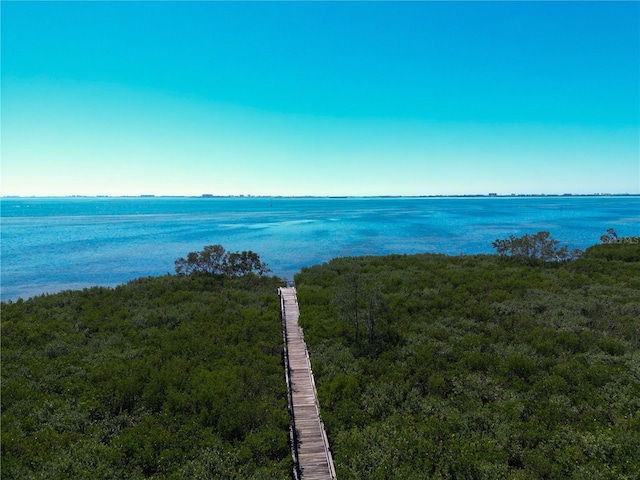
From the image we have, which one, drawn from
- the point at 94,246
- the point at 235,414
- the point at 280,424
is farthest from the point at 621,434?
the point at 94,246

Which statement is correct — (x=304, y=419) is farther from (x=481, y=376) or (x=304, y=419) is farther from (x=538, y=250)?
(x=538, y=250)

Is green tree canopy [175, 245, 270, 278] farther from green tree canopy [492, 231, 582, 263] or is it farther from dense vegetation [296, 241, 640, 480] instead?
green tree canopy [492, 231, 582, 263]

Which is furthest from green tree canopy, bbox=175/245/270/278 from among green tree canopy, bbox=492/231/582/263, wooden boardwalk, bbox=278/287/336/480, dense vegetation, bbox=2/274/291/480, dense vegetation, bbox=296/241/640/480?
A: green tree canopy, bbox=492/231/582/263

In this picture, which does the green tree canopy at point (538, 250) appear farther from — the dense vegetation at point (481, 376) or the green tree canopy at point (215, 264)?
the green tree canopy at point (215, 264)

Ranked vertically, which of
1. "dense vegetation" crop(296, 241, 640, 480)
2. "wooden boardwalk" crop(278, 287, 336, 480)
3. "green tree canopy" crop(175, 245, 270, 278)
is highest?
"green tree canopy" crop(175, 245, 270, 278)

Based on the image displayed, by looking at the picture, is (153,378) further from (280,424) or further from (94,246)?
(94,246)
